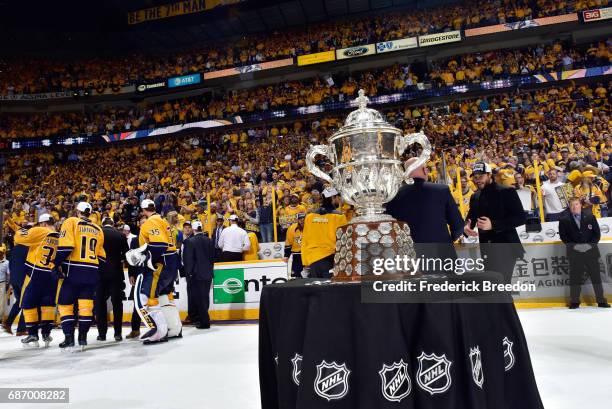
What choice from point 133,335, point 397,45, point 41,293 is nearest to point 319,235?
point 133,335

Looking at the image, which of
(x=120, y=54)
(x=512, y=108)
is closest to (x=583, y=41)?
(x=512, y=108)

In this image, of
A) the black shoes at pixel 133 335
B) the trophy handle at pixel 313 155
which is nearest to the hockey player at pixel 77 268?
the black shoes at pixel 133 335

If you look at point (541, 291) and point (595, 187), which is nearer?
point (541, 291)

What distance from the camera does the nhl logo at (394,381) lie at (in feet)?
4.80

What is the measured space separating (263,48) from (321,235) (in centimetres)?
2111

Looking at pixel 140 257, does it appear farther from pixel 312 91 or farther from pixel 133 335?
pixel 312 91

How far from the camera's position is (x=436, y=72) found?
20125mm

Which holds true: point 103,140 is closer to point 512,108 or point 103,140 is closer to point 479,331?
point 512,108

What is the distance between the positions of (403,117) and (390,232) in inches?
742

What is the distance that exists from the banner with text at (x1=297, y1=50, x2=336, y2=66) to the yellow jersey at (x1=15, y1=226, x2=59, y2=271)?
16631mm

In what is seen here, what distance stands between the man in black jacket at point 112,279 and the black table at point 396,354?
569 cm

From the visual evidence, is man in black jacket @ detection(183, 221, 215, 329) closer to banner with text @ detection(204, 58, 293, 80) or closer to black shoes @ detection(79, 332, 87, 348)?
black shoes @ detection(79, 332, 87, 348)

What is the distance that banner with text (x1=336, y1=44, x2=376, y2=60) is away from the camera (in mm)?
20531

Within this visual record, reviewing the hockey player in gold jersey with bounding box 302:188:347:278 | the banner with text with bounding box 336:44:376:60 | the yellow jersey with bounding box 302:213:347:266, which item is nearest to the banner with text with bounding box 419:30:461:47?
the banner with text with bounding box 336:44:376:60
